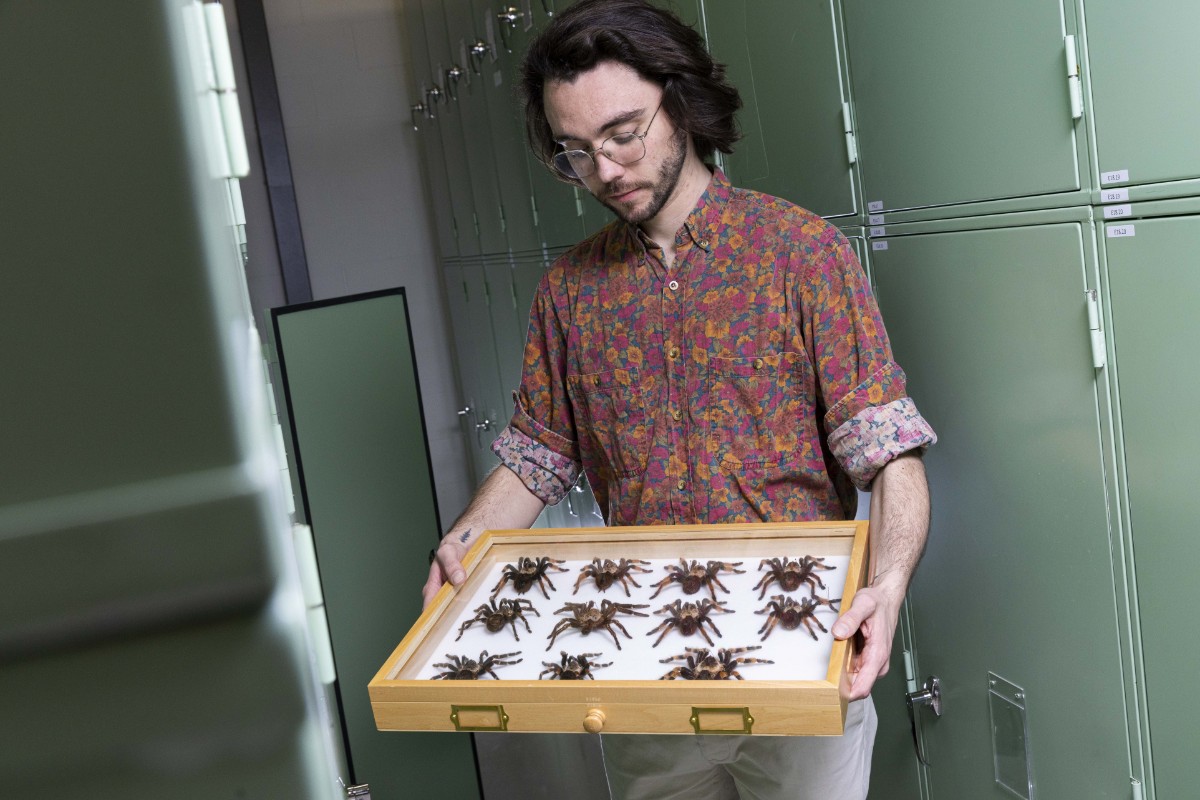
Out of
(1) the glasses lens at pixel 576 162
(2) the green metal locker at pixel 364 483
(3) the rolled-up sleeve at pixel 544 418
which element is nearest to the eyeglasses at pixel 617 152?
(1) the glasses lens at pixel 576 162

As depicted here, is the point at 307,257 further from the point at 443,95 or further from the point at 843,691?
the point at 843,691

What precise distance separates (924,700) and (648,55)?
1.52 m

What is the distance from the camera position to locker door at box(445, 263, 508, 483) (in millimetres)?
5496

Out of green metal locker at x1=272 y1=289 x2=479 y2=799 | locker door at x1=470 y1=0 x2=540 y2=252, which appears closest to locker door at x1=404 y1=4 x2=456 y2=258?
locker door at x1=470 y1=0 x2=540 y2=252

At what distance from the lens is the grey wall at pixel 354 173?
671cm

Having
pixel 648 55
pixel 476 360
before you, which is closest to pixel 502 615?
pixel 648 55

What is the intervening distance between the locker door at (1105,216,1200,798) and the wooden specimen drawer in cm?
48

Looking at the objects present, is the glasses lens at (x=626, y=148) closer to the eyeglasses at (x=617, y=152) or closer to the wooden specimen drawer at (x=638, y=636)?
the eyeglasses at (x=617, y=152)

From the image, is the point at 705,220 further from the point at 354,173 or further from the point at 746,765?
Answer: the point at 354,173

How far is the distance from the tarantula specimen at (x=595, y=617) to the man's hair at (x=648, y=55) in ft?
2.77

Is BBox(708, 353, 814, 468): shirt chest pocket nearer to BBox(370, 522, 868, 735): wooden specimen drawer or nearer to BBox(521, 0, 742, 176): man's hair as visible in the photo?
BBox(370, 522, 868, 735): wooden specimen drawer

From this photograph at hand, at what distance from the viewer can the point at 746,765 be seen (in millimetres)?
1652

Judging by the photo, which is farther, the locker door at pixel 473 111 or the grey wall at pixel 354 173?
the grey wall at pixel 354 173

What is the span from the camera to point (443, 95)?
18.2ft
